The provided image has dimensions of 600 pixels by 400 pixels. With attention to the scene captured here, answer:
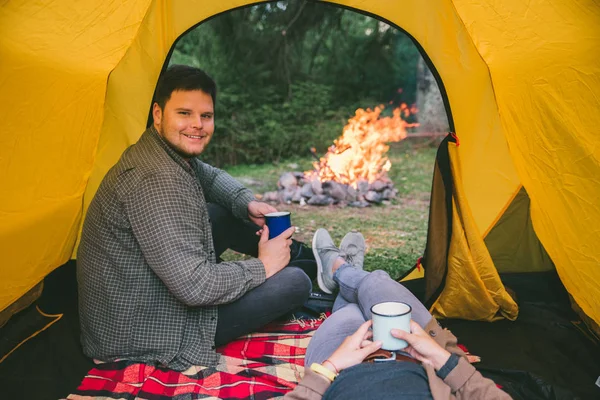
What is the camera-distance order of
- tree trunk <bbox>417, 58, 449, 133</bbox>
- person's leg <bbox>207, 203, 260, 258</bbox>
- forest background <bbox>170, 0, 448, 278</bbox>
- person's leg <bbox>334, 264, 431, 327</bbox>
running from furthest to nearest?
1. tree trunk <bbox>417, 58, 449, 133</bbox>
2. forest background <bbox>170, 0, 448, 278</bbox>
3. person's leg <bbox>207, 203, 260, 258</bbox>
4. person's leg <bbox>334, 264, 431, 327</bbox>

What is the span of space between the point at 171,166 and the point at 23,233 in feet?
2.39

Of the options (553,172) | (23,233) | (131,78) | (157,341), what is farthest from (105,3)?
(553,172)

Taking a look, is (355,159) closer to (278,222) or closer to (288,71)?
(288,71)

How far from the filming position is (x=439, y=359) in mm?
1696

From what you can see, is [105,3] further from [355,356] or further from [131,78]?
[355,356]

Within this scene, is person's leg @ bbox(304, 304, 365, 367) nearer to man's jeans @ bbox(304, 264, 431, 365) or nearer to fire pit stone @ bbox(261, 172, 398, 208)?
man's jeans @ bbox(304, 264, 431, 365)

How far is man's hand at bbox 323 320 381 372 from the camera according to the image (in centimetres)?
167

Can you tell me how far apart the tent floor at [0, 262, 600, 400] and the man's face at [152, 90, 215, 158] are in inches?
40.1

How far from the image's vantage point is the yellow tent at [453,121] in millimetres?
2090

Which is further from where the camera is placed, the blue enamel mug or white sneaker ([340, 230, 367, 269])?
white sneaker ([340, 230, 367, 269])

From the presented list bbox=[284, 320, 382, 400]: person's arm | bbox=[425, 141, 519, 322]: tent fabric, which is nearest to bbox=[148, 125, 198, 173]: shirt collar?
bbox=[284, 320, 382, 400]: person's arm

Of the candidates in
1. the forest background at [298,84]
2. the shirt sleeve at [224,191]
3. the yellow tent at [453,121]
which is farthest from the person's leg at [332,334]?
the forest background at [298,84]

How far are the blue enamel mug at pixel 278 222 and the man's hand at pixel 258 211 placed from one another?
436 mm

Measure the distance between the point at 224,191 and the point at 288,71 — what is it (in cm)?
548
